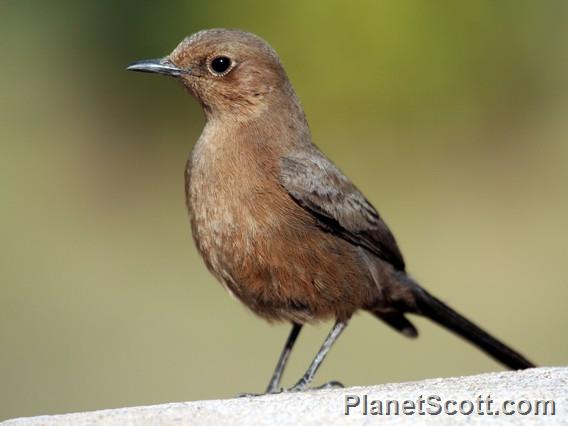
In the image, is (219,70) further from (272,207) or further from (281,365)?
(281,365)

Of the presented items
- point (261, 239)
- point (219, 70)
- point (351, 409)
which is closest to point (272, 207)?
point (261, 239)

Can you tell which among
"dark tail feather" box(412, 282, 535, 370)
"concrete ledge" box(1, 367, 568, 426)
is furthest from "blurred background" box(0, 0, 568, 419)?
"concrete ledge" box(1, 367, 568, 426)

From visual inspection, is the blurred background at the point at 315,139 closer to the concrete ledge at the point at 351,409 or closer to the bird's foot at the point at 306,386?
the bird's foot at the point at 306,386

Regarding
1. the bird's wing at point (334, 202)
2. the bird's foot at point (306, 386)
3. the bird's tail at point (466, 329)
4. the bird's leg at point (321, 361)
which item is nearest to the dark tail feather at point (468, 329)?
the bird's tail at point (466, 329)

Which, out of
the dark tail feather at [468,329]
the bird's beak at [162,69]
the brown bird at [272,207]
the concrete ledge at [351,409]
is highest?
the bird's beak at [162,69]

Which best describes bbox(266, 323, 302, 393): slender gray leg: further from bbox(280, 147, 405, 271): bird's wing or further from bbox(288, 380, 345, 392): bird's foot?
bbox(280, 147, 405, 271): bird's wing
